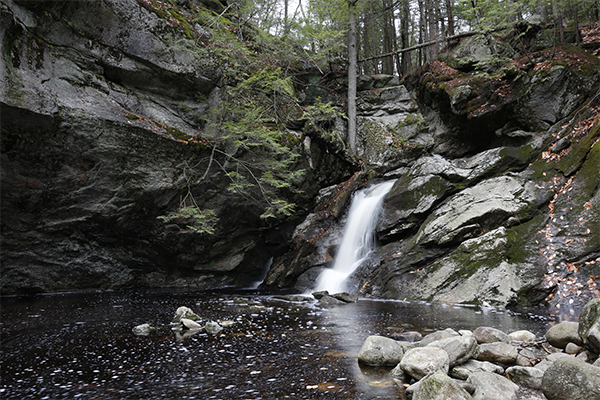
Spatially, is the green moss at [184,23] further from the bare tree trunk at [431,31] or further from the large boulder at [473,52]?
the bare tree trunk at [431,31]

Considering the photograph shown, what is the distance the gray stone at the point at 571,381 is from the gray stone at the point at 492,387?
295 millimetres

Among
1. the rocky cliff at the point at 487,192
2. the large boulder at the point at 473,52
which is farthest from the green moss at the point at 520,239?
the large boulder at the point at 473,52

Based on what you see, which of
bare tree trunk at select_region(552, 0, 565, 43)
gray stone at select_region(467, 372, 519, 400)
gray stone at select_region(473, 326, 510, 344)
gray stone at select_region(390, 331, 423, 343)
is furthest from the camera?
bare tree trunk at select_region(552, 0, 565, 43)

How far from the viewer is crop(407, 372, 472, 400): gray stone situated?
294cm

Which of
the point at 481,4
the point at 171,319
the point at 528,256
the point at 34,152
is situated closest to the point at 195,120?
the point at 34,152

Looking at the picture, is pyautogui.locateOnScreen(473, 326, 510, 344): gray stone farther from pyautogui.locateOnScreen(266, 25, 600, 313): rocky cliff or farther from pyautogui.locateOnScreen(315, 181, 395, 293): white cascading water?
pyautogui.locateOnScreen(315, 181, 395, 293): white cascading water

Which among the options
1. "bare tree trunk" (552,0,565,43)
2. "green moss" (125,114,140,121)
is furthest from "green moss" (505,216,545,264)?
"green moss" (125,114,140,121)

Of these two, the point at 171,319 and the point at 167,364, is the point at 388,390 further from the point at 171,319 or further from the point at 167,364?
the point at 171,319

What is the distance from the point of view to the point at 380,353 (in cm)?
432

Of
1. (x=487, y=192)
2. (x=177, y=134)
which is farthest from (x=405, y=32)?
(x=177, y=134)

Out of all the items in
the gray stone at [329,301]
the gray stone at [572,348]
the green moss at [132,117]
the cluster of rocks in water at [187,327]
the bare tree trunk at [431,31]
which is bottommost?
the gray stone at [329,301]

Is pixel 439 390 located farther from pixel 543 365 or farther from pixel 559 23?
pixel 559 23

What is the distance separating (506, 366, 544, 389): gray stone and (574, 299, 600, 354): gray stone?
0.74m

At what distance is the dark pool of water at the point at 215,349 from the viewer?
367 cm
